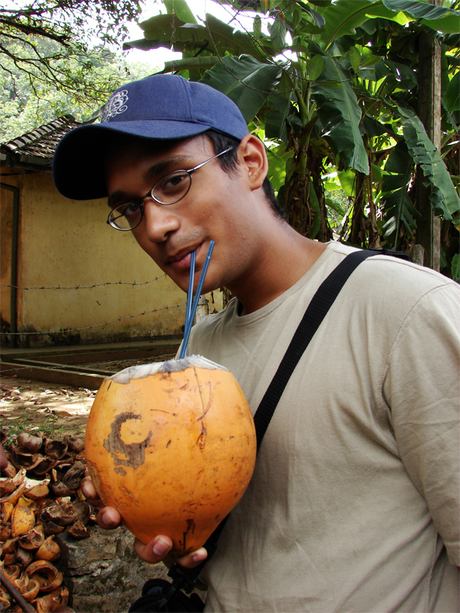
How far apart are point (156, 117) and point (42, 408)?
392 cm

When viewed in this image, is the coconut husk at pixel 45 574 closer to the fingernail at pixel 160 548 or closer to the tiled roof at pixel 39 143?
the fingernail at pixel 160 548

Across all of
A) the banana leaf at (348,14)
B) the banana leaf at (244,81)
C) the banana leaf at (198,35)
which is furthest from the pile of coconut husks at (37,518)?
the banana leaf at (348,14)

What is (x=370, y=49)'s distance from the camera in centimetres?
416

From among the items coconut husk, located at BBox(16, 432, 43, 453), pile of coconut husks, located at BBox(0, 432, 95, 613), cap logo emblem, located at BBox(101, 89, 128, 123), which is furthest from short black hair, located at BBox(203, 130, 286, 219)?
coconut husk, located at BBox(16, 432, 43, 453)

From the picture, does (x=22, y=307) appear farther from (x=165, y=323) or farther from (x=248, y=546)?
(x=248, y=546)

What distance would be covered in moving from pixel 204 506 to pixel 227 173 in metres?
0.73

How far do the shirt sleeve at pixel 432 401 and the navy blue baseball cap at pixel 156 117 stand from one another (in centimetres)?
64

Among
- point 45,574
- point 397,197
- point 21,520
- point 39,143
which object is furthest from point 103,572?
point 39,143

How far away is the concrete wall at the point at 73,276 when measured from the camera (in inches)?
309

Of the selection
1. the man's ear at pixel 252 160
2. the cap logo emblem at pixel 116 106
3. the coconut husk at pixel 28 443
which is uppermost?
the cap logo emblem at pixel 116 106

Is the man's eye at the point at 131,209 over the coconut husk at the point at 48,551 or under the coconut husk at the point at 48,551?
over

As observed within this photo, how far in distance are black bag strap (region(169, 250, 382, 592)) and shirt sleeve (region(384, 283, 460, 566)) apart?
0.57ft

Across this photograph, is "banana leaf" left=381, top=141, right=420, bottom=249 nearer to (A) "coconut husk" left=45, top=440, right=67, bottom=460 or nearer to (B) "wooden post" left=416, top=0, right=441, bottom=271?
(B) "wooden post" left=416, top=0, right=441, bottom=271

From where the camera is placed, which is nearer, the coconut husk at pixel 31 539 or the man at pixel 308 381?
the man at pixel 308 381
